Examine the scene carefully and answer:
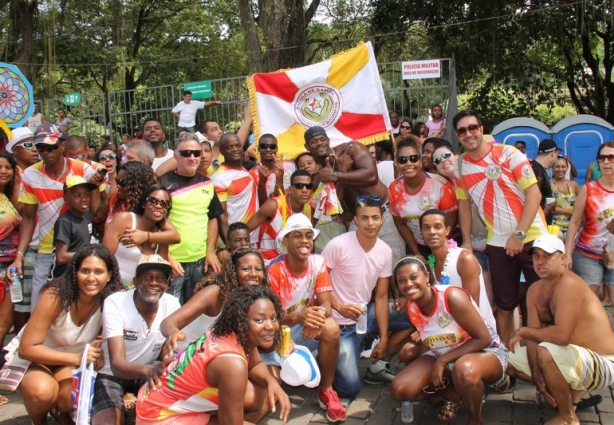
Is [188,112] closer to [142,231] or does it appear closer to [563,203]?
[563,203]

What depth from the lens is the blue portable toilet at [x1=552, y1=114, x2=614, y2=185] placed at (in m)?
12.0

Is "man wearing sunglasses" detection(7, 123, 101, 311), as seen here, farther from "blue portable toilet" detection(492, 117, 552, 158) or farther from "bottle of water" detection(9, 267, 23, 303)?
"blue portable toilet" detection(492, 117, 552, 158)

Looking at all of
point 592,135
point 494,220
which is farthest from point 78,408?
point 592,135

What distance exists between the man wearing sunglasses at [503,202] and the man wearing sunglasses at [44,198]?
9.95 feet

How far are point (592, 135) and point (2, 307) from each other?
10.9 m

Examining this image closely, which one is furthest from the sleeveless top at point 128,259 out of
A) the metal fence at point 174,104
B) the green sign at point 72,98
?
the green sign at point 72,98

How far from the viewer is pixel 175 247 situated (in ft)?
16.3

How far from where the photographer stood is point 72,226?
4.76 metres

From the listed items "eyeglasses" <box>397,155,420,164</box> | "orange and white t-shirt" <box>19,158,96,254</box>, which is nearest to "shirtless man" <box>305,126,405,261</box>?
Answer: "eyeglasses" <box>397,155,420,164</box>

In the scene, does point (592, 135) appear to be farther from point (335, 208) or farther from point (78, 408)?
point (78, 408)

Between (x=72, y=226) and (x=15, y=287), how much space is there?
2.46ft

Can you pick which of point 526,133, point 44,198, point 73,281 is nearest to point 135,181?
point 44,198

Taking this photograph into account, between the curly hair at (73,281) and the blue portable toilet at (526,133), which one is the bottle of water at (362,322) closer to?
the curly hair at (73,281)

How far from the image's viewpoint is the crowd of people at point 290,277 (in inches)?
149
